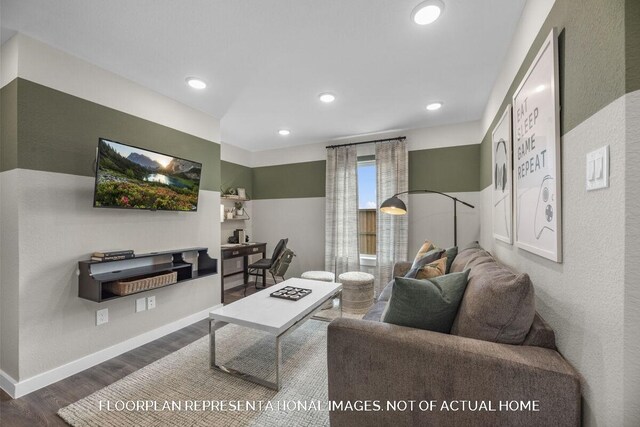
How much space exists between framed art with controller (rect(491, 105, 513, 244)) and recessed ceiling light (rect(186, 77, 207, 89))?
262cm

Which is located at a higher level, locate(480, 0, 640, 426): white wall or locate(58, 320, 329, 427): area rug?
locate(480, 0, 640, 426): white wall

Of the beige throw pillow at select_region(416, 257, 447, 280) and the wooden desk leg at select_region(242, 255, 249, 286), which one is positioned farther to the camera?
the wooden desk leg at select_region(242, 255, 249, 286)

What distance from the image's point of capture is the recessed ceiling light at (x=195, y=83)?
96.0 inches

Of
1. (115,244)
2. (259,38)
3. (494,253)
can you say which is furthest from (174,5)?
(494,253)

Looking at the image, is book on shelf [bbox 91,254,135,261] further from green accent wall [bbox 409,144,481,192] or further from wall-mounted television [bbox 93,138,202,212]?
green accent wall [bbox 409,144,481,192]

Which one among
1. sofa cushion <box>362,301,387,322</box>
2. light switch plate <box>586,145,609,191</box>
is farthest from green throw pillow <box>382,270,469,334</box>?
light switch plate <box>586,145,609,191</box>

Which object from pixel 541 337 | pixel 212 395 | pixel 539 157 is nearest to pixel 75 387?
pixel 212 395

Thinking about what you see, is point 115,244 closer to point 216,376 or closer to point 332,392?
point 216,376

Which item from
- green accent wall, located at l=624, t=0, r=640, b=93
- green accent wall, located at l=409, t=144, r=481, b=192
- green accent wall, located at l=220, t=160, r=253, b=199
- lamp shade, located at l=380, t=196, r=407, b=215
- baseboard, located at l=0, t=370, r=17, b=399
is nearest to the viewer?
green accent wall, located at l=624, t=0, r=640, b=93

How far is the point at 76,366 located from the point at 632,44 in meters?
3.53

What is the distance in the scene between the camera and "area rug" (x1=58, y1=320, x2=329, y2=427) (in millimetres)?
1573

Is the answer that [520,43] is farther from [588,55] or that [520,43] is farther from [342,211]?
[342,211]

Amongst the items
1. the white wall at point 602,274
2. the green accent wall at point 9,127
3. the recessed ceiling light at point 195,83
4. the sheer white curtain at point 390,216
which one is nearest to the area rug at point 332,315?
the sheer white curtain at point 390,216

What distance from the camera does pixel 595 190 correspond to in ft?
2.84
